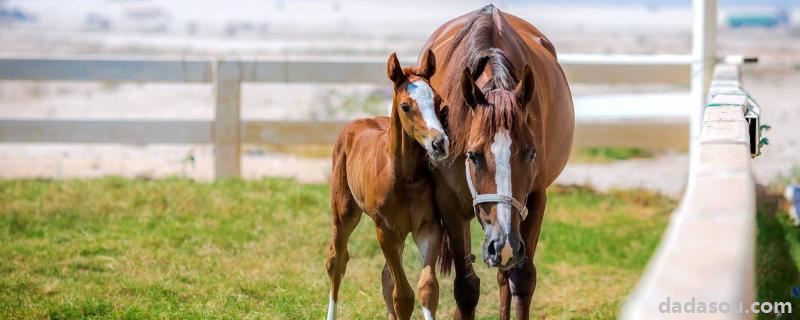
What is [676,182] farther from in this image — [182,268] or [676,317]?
[676,317]

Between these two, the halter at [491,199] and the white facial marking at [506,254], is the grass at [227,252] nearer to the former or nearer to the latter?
the halter at [491,199]

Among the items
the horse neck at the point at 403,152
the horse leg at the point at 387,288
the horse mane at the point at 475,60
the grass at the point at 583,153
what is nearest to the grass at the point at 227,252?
the horse leg at the point at 387,288

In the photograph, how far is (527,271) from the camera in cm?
504

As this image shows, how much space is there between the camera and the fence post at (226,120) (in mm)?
10078

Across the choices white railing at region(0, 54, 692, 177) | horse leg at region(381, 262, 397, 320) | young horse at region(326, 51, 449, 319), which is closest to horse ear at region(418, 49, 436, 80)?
young horse at region(326, 51, 449, 319)

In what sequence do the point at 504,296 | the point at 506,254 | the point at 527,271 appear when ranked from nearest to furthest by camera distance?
the point at 506,254
the point at 527,271
the point at 504,296

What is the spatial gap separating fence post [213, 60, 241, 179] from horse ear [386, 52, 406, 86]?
5504 mm

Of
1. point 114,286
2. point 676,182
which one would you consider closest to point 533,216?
point 114,286

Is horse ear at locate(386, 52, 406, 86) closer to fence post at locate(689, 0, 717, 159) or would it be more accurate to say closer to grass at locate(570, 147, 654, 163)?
fence post at locate(689, 0, 717, 159)

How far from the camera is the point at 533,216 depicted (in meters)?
5.14

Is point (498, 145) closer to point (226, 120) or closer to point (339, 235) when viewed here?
point (339, 235)

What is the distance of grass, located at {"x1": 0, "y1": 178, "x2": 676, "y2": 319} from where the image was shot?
239 inches

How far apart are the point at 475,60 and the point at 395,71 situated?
1.45 feet

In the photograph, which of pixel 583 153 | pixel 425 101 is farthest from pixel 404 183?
pixel 583 153
